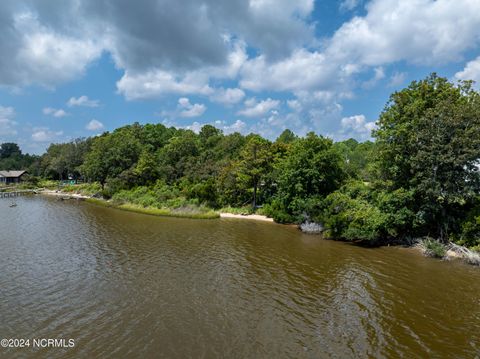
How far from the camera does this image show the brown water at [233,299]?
489 inches

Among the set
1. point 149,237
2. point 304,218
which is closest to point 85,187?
point 149,237

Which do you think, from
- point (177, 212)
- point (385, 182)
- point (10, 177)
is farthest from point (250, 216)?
point (10, 177)

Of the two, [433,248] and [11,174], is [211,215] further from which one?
[11,174]

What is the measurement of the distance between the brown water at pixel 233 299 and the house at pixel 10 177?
3757 inches

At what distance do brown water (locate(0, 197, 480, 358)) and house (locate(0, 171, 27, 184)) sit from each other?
95416 mm

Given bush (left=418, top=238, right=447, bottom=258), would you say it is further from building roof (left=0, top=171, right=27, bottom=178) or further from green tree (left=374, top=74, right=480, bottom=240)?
building roof (left=0, top=171, right=27, bottom=178)

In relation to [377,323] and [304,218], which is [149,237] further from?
[377,323]

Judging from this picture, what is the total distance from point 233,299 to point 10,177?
397 feet

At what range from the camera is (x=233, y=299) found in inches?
655

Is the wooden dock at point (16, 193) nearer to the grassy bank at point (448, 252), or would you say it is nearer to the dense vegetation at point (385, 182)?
the dense vegetation at point (385, 182)

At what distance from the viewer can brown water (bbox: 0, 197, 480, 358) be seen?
1243 centimetres

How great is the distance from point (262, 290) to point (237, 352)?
6257 millimetres

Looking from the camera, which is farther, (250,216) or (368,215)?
(250,216)

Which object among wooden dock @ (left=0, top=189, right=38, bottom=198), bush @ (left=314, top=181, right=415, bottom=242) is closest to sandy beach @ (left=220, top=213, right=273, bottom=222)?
bush @ (left=314, top=181, right=415, bottom=242)
